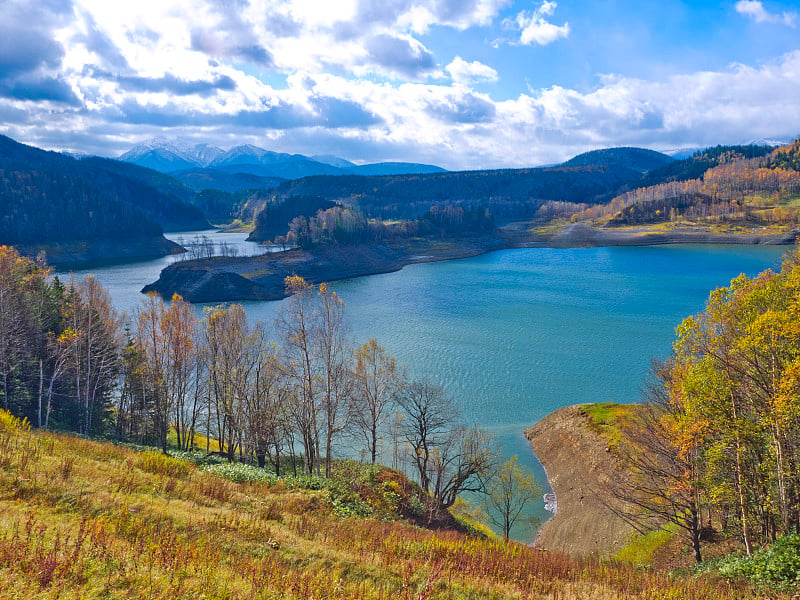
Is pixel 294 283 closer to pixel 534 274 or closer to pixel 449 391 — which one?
pixel 449 391

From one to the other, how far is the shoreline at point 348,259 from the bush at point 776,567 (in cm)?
8079

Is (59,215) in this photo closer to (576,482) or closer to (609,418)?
(609,418)

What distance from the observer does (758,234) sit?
168 meters

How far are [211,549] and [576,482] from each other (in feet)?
103

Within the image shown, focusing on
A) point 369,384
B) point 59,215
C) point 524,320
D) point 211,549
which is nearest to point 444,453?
point 369,384

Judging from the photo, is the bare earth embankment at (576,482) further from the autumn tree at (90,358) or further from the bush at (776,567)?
the autumn tree at (90,358)

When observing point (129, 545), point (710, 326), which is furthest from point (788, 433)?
point (129, 545)

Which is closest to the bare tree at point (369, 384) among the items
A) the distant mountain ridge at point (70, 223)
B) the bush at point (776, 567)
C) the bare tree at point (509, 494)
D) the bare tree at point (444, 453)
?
the bare tree at point (444, 453)

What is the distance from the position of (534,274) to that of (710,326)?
108 m

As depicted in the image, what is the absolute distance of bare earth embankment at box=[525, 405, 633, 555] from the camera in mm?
27688

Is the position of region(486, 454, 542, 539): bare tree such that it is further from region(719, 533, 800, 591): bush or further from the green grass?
region(719, 533, 800, 591): bush

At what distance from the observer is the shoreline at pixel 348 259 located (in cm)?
10006

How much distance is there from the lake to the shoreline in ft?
24.6

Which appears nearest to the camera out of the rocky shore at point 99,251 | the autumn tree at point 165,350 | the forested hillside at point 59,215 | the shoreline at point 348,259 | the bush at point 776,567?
the bush at point 776,567
